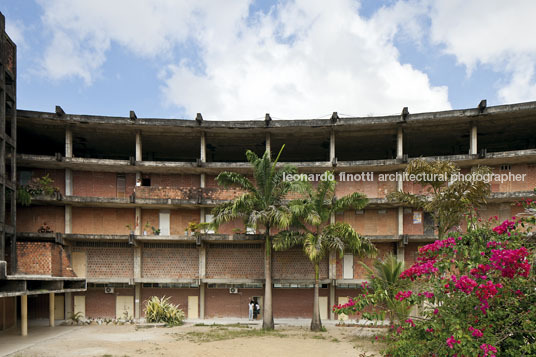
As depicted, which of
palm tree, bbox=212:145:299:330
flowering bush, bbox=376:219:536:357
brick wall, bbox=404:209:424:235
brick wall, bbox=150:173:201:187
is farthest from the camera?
brick wall, bbox=150:173:201:187

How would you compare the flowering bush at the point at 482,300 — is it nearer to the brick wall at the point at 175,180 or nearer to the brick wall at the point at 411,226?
the brick wall at the point at 411,226

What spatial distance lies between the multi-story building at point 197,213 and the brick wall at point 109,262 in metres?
0.07

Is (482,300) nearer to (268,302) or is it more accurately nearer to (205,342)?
(205,342)

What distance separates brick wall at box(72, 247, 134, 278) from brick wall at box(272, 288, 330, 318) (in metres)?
11.0

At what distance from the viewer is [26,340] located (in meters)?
18.8

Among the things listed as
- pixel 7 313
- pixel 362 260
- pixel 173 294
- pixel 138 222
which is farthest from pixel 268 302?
pixel 7 313

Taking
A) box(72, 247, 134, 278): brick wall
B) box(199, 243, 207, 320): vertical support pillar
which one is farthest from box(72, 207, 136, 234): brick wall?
box(199, 243, 207, 320): vertical support pillar

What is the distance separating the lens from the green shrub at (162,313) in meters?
23.6

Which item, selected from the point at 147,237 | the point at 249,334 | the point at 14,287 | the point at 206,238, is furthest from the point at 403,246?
the point at 14,287


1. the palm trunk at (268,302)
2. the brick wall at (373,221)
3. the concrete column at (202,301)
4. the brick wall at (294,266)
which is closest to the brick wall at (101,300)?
the concrete column at (202,301)

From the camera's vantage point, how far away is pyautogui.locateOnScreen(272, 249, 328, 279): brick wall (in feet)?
85.3

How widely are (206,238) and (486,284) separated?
820 inches

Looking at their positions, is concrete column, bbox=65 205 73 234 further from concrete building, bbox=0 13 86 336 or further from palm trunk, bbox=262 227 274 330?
palm trunk, bbox=262 227 274 330

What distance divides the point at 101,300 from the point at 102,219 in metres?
5.95
